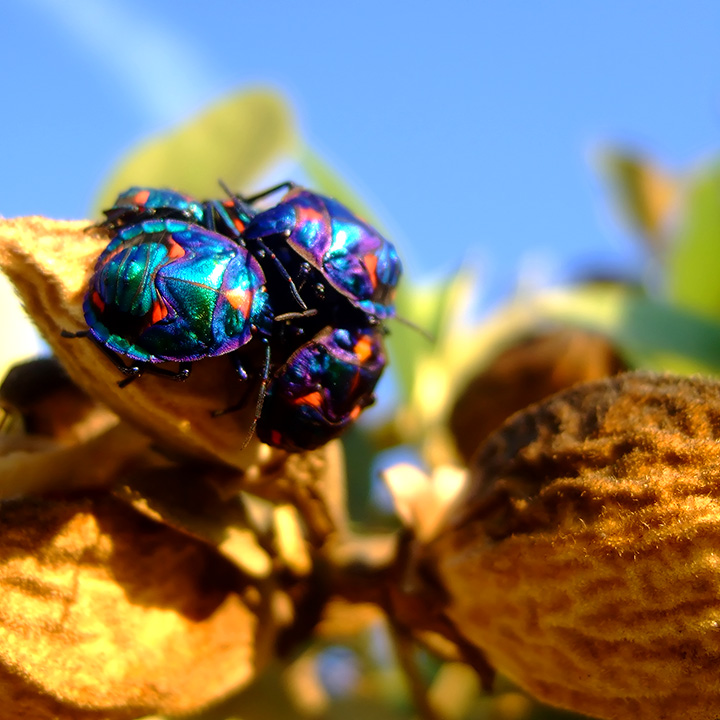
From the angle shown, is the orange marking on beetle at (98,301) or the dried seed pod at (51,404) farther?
the dried seed pod at (51,404)

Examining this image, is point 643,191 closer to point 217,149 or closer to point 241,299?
point 217,149

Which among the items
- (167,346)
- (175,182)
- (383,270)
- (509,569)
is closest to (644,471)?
(509,569)

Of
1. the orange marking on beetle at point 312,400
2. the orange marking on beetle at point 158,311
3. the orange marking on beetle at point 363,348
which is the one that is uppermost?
the orange marking on beetle at point 158,311

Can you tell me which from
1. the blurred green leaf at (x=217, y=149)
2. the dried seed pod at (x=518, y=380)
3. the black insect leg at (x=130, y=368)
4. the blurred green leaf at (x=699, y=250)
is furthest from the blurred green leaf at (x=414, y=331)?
the black insect leg at (x=130, y=368)

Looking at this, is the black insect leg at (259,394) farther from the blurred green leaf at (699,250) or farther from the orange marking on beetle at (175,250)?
the blurred green leaf at (699,250)

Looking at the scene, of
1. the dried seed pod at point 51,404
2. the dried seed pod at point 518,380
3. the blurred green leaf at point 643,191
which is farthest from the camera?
the blurred green leaf at point 643,191

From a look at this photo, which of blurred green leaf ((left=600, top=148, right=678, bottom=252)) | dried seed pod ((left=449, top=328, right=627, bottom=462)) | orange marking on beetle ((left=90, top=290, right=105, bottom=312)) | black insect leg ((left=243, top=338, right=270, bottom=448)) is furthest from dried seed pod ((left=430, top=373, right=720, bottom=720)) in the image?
blurred green leaf ((left=600, top=148, right=678, bottom=252))

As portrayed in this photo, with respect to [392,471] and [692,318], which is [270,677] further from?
[692,318]
